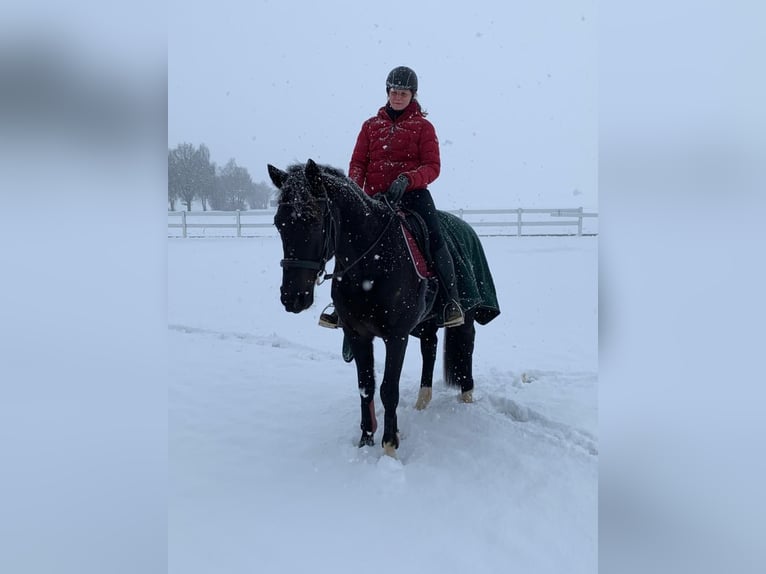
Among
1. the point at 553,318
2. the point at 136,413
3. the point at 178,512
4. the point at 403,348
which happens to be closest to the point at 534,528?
the point at 403,348

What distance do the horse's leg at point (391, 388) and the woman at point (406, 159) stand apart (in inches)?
23.0

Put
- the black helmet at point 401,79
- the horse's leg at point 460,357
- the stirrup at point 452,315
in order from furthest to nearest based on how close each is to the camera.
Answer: the horse's leg at point 460,357 → the stirrup at point 452,315 → the black helmet at point 401,79

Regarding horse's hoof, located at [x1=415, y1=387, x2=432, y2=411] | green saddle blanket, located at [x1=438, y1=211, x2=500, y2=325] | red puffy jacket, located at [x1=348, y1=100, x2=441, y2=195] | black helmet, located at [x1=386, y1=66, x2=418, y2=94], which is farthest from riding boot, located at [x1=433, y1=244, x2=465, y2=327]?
black helmet, located at [x1=386, y1=66, x2=418, y2=94]

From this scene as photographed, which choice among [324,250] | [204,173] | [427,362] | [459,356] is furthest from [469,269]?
[204,173]

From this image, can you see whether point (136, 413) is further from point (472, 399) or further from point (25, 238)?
point (472, 399)

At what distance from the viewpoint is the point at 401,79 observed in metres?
3.68

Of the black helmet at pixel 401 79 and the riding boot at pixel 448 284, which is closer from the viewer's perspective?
the black helmet at pixel 401 79

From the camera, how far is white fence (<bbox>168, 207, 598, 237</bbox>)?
16.7 m

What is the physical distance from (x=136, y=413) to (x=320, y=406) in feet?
11.9

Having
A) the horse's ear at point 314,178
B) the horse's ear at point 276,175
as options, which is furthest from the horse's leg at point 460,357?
the horse's ear at point 276,175

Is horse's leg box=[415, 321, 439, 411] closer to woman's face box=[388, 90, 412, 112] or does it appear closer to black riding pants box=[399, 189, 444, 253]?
black riding pants box=[399, 189, 444, 253]

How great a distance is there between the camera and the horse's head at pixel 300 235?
9.33 ft

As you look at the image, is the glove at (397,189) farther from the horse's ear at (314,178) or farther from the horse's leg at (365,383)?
the horse's leg at (365,383)

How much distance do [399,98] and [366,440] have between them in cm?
256
